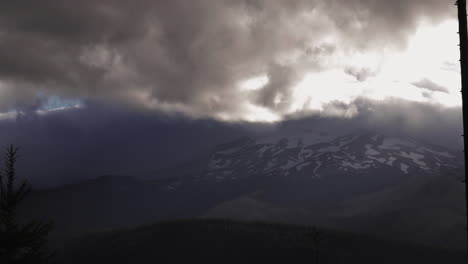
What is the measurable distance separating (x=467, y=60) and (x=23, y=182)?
68.9ft

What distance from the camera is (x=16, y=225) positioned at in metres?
27.2

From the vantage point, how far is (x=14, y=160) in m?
29.4

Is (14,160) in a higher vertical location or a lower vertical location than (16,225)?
higher

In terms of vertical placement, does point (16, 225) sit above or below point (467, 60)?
below

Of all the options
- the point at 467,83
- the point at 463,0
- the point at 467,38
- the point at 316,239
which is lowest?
the point at 316,239

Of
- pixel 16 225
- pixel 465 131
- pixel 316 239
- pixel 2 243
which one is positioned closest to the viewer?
pixel 465 131

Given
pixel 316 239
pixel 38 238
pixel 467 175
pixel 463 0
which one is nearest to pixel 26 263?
pixel 38 238

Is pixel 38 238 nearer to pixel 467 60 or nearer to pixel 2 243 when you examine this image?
pixel 2 243

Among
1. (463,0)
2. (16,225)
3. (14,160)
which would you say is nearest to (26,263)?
(16,225)

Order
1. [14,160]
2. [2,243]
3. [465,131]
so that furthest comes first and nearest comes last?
[14,160], [2,243], [465,131]

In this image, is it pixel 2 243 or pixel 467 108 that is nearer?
pixel 467 108

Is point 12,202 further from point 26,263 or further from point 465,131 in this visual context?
point 465,131

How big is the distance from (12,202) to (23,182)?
44.5 inches

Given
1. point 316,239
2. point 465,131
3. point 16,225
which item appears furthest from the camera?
point 316,239
